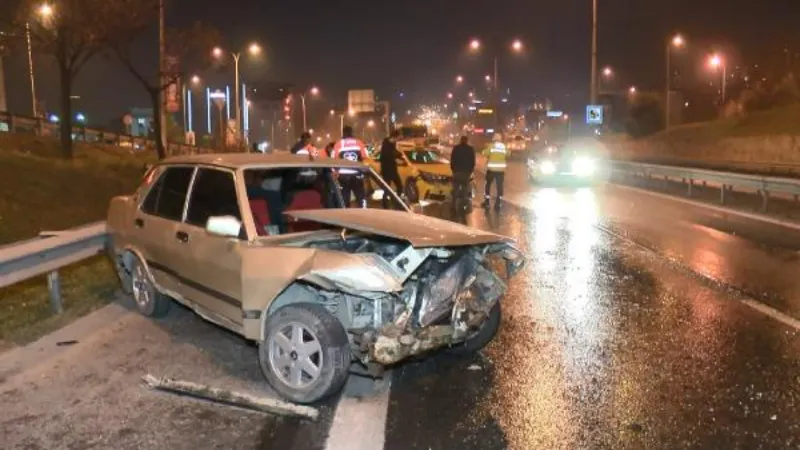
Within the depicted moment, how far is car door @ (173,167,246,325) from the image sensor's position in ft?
20.2

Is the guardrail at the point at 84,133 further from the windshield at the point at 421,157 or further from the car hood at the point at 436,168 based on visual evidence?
the car hood at the point at 436,168

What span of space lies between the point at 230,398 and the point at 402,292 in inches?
53.9

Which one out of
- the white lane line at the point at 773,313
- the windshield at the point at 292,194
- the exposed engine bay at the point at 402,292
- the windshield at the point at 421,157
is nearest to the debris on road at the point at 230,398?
the exposed engine bay at the point at 402,292

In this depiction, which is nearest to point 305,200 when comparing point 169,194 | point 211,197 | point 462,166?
point 211,197

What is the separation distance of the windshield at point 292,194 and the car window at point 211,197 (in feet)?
0.51

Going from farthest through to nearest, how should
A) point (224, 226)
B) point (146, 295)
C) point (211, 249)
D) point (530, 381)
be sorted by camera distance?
1. point (146, 295)
2. point (211, 249)
3. point (224, 226)
4. point (530, 381)

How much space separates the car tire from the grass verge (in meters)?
3.73

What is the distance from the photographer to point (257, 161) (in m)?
7.04

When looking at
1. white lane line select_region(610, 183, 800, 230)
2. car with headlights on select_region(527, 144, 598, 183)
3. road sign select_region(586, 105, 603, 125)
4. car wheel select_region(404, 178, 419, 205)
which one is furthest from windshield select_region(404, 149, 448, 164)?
road sign select_region(586, 105, 603, 125)

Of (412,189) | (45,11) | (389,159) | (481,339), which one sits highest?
(45,11)

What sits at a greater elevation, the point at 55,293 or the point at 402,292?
the point at 402,292

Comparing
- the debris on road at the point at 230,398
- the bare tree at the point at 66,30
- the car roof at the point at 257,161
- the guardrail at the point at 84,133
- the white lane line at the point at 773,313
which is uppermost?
the bare tree at the point at 66,30

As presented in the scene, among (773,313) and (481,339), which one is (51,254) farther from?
(773,313)

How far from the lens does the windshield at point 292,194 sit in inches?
271
